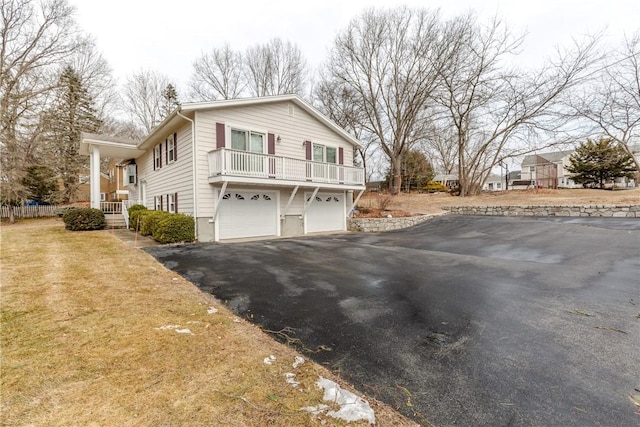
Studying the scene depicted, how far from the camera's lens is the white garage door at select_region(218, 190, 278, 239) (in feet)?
39.1

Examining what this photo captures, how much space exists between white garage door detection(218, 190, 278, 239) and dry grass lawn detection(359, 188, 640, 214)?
346 inches

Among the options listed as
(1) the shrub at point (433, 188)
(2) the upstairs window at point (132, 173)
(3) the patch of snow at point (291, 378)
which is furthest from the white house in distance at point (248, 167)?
(1) the shrub at point (433, 188)

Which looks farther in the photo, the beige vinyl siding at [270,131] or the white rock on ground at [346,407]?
the beige vinyl siding at [270,131]

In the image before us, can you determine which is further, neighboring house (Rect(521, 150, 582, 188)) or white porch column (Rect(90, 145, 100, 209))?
neighboring house (Rect(521, 150, 582, 188))

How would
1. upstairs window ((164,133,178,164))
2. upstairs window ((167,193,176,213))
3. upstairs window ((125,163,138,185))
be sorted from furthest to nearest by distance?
upstairs window ((125,163,138,185))
upstairs window ((167,193,176,213))
upstairs window ((164,133,178,164))

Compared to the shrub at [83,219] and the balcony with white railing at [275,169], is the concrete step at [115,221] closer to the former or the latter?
the shrub at [83,219]

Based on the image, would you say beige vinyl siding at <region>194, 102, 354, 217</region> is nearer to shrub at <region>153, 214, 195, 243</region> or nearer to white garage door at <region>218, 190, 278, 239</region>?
white garage door at <region>218, 190, 278, 239</region>

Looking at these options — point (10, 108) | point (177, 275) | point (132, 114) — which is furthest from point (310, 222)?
point (132, 114)

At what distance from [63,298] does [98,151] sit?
12.9m

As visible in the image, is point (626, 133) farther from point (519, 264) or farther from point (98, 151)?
point (98, 151)

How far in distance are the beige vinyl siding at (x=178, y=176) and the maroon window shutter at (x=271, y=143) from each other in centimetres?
322

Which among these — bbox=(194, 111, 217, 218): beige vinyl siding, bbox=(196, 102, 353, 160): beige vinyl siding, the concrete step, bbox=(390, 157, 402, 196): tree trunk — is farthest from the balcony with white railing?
bbox=(390, 157, 402, 196): tree trunk

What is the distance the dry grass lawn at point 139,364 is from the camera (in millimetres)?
2008

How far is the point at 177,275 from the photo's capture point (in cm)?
604
